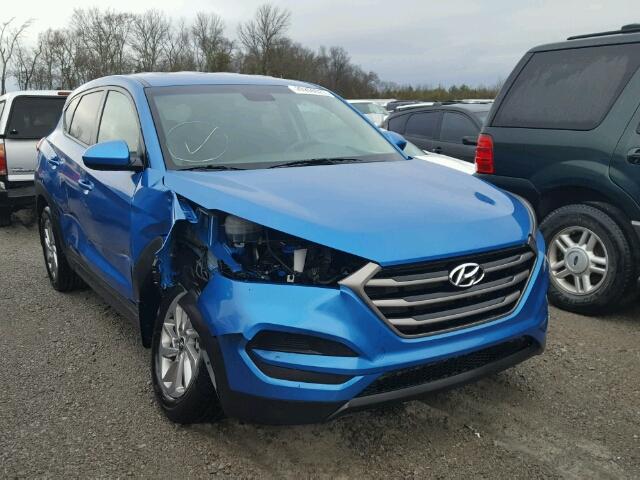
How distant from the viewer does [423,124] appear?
31.2ft

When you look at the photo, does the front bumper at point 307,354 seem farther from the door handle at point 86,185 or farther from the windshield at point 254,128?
the door handle at point 86,185

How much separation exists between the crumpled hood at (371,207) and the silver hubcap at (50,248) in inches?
105

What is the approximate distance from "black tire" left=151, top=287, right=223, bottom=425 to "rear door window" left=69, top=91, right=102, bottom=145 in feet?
6.26

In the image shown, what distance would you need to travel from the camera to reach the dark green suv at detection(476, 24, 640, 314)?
432 centimetres

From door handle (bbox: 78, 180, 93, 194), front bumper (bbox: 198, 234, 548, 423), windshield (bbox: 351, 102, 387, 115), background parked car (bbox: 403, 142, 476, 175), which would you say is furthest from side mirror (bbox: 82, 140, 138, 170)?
windshield (bbox: 351, 102, 387, 115)

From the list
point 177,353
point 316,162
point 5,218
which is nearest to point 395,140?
point 316,162

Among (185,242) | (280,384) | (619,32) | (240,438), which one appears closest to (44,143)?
(185,242)

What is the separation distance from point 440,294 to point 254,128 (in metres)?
1.71

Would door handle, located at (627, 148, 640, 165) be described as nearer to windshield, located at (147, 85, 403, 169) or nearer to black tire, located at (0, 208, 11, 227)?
windshield, located at (147, 85, 403, 169)

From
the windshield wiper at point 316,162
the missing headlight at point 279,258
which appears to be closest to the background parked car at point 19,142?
the windshield wiper at point 316,162

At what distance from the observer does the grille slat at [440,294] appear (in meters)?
2.40

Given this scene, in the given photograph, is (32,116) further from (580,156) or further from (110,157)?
(580,156)

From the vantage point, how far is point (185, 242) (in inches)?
114

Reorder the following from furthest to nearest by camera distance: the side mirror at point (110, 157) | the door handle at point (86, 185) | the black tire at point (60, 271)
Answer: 1. the black tire at point (60, 271)
2. the door handle at point (86, 185)
3. the side mirror at point (110, 157)
